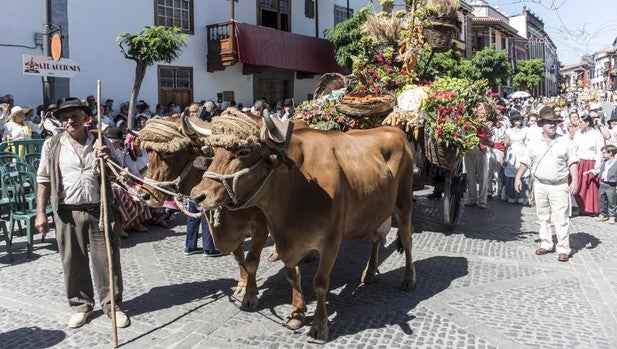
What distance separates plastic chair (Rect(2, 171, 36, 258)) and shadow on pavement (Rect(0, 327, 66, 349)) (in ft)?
8.33

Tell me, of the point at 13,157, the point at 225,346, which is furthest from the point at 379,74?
the point at 13,157

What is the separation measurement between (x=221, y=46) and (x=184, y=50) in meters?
1.24

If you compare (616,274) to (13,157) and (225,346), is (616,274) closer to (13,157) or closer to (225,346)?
(225,346)

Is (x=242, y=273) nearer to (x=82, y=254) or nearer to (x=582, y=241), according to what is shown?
(x=82, y=254)

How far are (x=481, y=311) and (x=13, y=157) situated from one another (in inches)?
270

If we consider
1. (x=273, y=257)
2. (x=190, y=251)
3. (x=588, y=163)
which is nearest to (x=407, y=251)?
(x=273, y=257)

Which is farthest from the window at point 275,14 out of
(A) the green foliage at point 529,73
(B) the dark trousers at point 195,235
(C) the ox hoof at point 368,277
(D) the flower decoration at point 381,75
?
(A) the green foliage at point 529,73

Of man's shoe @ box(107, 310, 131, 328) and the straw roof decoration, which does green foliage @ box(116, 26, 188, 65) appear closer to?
man's shoe @ box(107, 310, 131, 328)

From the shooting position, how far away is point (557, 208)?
22.9 ft

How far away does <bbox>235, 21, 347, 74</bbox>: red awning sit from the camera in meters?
18.0

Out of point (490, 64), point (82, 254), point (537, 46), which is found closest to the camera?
point (82, 254)

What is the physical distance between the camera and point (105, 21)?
1541cm

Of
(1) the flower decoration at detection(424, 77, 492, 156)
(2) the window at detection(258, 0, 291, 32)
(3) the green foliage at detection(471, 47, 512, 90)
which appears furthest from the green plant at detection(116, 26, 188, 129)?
(3) the green foliage at detection(471, 47, 512, 90)

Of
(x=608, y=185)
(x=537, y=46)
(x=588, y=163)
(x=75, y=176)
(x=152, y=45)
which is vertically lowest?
(x=608, y=185)
